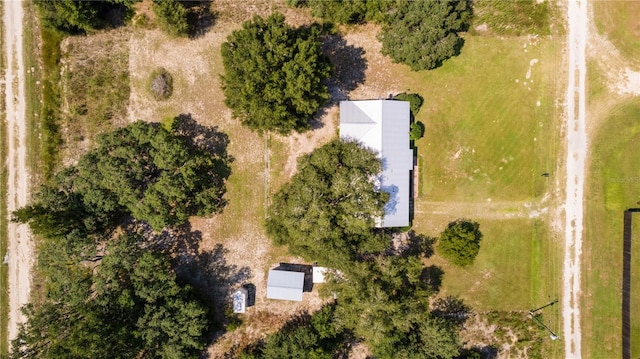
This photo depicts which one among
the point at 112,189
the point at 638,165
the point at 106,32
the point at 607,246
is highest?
the point at 106,32

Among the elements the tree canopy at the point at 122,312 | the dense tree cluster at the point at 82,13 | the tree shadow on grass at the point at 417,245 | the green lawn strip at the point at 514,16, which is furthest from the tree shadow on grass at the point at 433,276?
the dense tree cluster at the point at 82,13

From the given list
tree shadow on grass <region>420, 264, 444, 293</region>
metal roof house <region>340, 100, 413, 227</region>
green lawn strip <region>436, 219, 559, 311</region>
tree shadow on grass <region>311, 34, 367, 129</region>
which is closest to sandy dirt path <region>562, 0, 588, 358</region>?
green lawn strip <region>436, 219, 559, 311</region>

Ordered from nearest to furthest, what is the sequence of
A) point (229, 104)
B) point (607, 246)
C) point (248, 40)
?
point (248, 40), point (229, 104), point (607, 246)

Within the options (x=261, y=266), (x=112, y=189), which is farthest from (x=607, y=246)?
(x=112, y=189)

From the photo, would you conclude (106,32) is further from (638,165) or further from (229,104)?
(638,165)

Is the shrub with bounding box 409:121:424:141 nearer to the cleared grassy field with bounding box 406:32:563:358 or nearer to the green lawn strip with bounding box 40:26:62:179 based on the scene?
the cleared grassy field with bounding box 406:32:563:358

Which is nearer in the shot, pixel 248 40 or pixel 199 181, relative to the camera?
pixel 248 40

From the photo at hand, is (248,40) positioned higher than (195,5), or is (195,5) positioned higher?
(195,5)

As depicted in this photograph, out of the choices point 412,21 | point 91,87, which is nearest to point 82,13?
point 91,87
